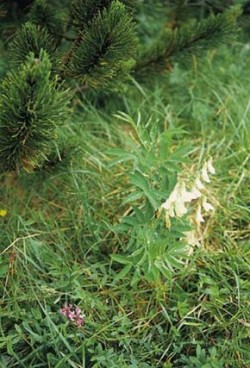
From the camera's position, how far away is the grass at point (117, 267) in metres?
1.73

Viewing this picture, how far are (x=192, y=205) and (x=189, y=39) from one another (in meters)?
0.66

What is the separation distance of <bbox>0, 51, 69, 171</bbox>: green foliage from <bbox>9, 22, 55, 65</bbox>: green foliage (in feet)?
0.38

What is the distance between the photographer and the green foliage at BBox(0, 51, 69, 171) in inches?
57.0

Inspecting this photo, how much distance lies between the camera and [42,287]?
71.6 inches

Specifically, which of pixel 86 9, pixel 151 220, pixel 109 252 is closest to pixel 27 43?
pixel 86 9

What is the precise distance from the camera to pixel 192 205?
2.00 m

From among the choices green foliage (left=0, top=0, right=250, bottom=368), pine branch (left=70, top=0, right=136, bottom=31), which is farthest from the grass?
pine branch (left=70, top=0, right=136, bottom=31)

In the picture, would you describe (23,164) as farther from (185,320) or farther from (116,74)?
(185,320)

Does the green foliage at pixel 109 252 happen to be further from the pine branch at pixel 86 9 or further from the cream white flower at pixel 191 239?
the pine branch at pixel 86 9

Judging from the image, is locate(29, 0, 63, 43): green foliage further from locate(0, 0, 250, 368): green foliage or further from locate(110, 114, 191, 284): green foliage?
locate(110, 114, 191, 284): green foliage

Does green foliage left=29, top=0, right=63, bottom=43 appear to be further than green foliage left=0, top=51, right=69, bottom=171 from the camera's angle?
Yes

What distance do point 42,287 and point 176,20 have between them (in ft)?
4.43

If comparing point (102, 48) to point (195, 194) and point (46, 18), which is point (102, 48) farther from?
point (195, 194)

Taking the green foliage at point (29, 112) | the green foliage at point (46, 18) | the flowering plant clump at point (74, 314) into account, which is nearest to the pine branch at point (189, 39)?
the green foliage at point (46, 18)
